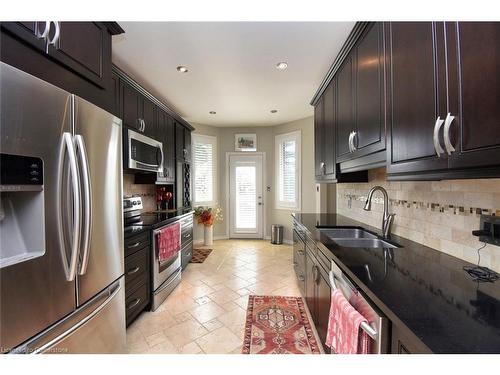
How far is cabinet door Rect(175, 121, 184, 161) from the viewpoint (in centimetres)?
373

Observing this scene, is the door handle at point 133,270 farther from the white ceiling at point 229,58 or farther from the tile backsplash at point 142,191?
the white ceiling at point 229,58

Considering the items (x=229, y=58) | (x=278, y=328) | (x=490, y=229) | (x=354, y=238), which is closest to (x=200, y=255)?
(x=278, y=328)

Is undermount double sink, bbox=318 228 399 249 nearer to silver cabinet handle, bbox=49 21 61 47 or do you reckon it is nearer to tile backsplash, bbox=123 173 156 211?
silver cabinet handle, bbox=49 21 61 47

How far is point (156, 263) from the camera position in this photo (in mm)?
2365

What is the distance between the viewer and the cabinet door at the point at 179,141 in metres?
3.73

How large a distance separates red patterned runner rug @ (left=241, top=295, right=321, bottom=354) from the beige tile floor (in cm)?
10

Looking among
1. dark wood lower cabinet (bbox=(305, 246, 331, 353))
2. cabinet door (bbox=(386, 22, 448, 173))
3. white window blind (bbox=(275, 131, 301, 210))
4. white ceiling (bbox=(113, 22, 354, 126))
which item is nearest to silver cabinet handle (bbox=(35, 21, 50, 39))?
white ceiling (bbox=(113, 22, 354, 126))

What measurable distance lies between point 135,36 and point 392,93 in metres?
2.02

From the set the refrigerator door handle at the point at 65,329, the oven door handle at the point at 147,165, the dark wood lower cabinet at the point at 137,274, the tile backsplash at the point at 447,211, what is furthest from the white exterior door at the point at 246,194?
the refrigerator door handle at the point at 65,329

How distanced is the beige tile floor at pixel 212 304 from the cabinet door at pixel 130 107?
2053 mm

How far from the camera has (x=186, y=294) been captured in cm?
266

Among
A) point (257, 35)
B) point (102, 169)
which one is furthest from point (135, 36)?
point (102, 169)

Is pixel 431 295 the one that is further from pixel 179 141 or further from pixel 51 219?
pixel 179 141
